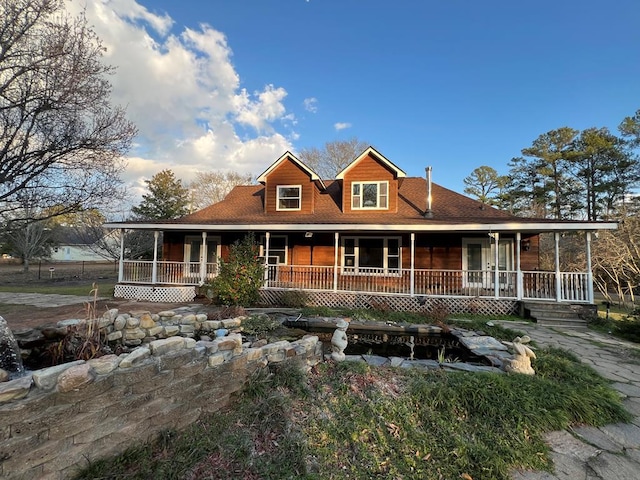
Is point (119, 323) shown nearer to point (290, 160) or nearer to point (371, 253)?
point (371, 253)

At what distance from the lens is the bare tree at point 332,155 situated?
27500 millimetres

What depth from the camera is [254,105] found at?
15.6 meters

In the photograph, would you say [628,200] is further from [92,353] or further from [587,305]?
[92,353]

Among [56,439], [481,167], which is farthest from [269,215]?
[481,167]

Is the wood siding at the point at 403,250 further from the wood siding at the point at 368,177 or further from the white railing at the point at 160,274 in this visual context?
the wood siding at the point at 368,177

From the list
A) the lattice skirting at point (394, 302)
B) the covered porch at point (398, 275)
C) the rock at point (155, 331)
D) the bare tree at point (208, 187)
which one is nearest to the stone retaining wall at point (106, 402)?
the rock at point (155, 331)

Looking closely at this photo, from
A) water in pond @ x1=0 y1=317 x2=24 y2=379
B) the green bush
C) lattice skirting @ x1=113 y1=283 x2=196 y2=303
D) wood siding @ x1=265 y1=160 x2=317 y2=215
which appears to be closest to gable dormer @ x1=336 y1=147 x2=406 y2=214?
wood siding @ x1=265 y1=160 x2=317 y2=215

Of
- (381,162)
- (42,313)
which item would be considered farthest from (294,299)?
(42,313)

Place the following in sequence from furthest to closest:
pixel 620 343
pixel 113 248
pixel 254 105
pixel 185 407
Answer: pixel 113 248 < pixel 254 105 < pixel 620 343 < pixel 185 407

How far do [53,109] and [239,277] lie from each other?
7.72 meters

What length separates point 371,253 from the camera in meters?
12.9

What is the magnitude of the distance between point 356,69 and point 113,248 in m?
23.7

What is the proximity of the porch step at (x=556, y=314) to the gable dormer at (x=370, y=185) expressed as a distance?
235 inches

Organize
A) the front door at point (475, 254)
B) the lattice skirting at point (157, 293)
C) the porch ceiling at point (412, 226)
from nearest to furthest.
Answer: the porch ceiling at point (412, 226) < the lattice skirting at point (157, 293) < the front door at point (475, 254)
